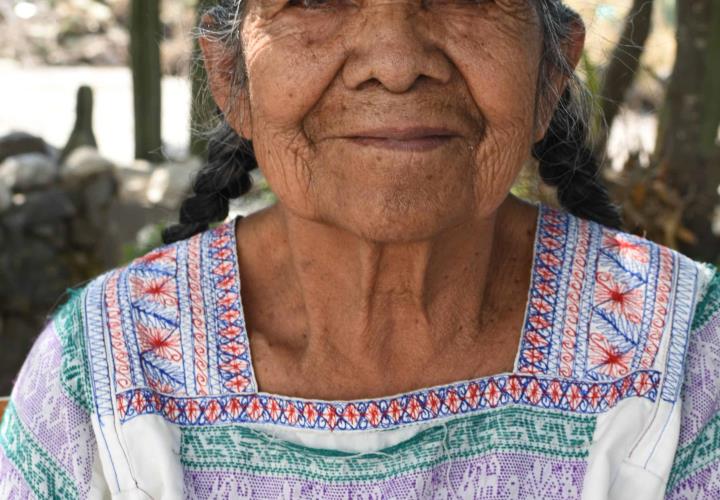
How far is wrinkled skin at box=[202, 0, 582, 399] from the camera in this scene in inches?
78.7

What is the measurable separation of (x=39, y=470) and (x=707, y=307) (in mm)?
1442

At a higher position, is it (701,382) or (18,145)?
(701,382)

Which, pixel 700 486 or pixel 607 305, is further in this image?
pixel 607 305

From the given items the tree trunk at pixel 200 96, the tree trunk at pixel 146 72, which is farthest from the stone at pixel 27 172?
the tree trunk at pixel 200 96

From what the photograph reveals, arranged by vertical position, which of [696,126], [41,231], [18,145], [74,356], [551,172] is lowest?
[41,231]

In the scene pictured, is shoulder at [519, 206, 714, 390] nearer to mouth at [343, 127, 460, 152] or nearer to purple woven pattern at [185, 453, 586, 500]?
purple woven pattern at [185, 453, 586, 500]

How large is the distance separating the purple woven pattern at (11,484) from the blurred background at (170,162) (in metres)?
0.52

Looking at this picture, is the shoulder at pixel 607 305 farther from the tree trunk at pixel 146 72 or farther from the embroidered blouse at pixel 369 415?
the tree trunk at pixel 146 72

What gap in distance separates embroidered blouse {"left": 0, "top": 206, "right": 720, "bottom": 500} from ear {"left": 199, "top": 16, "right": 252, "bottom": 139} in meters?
0.38

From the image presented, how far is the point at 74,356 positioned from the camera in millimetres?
2322

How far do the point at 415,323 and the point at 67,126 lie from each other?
849cm

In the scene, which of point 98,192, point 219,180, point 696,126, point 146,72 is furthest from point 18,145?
point 219,180

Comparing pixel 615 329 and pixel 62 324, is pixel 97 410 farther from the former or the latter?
pixel 615 329

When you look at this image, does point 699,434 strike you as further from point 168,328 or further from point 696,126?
point 696,126
